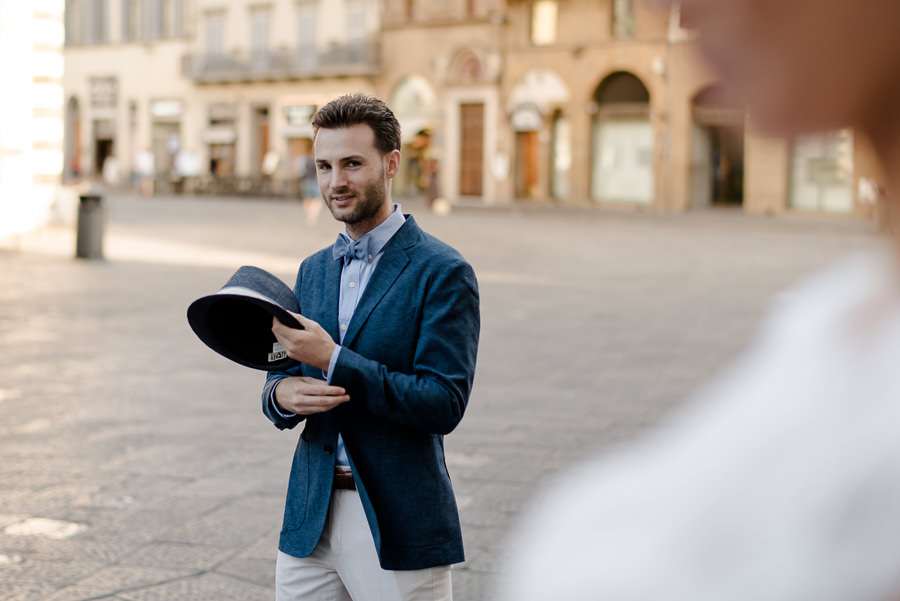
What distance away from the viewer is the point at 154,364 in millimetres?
9109

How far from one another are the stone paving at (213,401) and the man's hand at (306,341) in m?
1.72

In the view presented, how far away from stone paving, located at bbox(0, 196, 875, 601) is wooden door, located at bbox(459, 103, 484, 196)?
20249mm

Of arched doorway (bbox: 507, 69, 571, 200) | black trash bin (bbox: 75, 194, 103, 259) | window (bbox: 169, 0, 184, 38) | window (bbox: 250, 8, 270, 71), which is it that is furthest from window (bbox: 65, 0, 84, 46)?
black trash bin (bbox: 75, 194, 103, 259)

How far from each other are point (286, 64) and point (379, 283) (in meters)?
44.0

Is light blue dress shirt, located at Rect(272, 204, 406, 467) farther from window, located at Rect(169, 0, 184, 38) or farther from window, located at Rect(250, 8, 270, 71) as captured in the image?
window, located at Rect(169, 0, 184, 38)

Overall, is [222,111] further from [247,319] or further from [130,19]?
[247,319]

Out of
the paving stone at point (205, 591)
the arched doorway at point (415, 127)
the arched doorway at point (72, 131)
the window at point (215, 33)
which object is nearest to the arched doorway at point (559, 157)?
the arched doorway at point (415, 127)

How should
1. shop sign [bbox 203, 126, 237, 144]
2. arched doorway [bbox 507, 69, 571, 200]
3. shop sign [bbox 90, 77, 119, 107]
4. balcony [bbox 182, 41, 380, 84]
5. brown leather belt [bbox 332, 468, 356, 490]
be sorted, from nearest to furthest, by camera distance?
brown leather belt [bbox 332, 468, 356, 490], arched doorway [bbox 507, 69, 571, 200], balcony [bbox 182, 41, 380, 84], shop sign [bbox 203, 126, 237, 144], shop sign [bbox 90, 77, 119, 107]

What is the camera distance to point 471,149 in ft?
130

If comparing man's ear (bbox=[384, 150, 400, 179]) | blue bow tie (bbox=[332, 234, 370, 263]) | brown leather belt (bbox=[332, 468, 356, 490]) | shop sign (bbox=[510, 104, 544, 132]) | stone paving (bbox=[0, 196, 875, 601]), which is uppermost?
shop sign (bbox=[510, 104, 544, 132])

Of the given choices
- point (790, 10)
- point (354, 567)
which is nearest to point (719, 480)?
point (790, 10)

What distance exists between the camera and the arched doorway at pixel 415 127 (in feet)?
133

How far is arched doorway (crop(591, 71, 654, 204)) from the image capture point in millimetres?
36094

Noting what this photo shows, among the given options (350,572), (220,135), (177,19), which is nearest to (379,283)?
(350,572)
